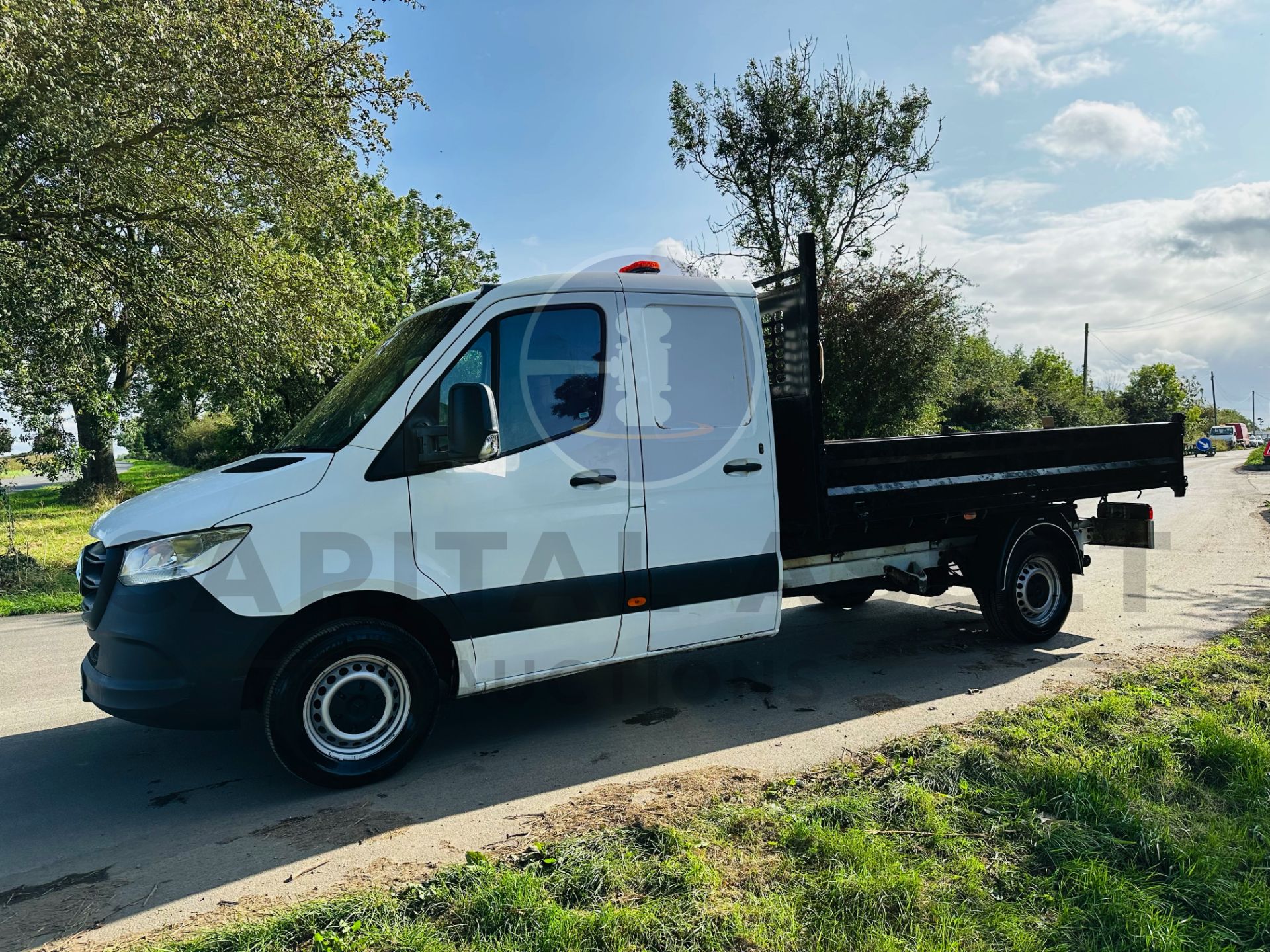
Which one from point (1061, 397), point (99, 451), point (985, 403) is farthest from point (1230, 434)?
point (99, 451)

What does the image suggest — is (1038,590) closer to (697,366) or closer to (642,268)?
(697,366)

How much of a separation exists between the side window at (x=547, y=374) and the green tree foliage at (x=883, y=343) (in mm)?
14813

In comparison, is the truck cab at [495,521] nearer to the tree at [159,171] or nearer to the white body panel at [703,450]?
the white body panel at [703,450]

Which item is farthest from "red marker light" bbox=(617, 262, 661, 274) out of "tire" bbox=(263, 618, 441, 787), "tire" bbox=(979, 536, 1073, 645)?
"tire" bbox=(979, 536, 1073, 645)

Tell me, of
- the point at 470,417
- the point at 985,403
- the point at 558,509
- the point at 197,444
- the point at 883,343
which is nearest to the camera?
the point at 470,417

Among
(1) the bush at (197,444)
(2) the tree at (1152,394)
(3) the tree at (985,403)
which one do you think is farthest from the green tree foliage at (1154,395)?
(1) the bush at (197,444)

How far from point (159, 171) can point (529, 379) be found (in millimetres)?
9662

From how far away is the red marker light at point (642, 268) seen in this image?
499cm

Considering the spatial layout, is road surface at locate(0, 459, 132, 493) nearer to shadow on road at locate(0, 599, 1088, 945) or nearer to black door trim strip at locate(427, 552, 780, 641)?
shadow on road at locate(0, 599, 1088, 945)

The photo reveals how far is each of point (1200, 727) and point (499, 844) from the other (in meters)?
3.63

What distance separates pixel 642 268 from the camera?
5.08m

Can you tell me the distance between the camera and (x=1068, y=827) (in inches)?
134

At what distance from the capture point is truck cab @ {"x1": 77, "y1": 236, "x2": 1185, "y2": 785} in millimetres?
3934

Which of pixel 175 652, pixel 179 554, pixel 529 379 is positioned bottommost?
pixel 175 652
